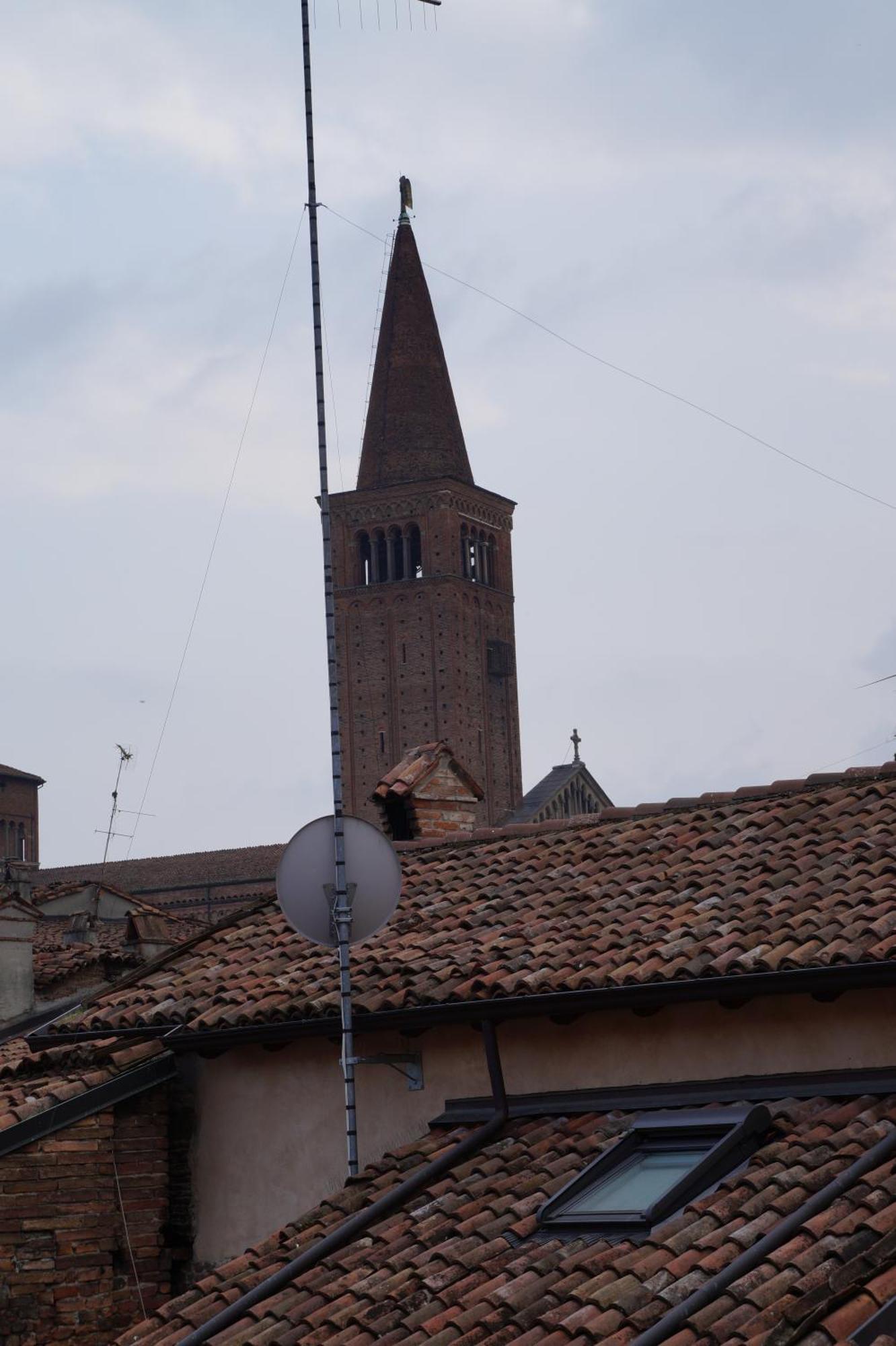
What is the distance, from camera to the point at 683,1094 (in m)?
9.51

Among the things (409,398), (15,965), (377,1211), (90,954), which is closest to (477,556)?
(409,398)

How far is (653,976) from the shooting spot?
9398 mm

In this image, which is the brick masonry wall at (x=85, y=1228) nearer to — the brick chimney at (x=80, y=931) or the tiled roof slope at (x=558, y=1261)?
the tiled roof slope at (x=558, y=1261)

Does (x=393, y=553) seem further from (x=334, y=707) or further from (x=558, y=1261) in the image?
(x=558, y=1261)

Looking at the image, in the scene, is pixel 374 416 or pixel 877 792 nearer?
pixel 877 792

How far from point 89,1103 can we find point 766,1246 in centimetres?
511

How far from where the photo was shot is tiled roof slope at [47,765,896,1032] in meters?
9.52

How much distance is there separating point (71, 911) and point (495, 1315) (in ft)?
94.5

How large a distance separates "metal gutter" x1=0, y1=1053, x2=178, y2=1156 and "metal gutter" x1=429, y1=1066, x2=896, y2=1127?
2.03 meters

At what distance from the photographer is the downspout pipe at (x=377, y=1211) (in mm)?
9406

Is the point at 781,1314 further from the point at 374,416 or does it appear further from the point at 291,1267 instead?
the point at 374,416

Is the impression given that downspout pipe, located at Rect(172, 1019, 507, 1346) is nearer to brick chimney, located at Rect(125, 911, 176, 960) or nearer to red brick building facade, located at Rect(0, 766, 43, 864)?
brick chimney, located at Rect(125, 911, 176, 960)

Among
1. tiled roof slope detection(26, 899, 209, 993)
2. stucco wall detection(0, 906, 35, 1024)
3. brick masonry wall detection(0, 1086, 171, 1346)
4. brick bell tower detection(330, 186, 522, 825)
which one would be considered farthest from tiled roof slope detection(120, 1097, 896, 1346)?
brick bell tower detection(330, 186, 522, 825)

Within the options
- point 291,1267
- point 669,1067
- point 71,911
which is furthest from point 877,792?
point 71,911
